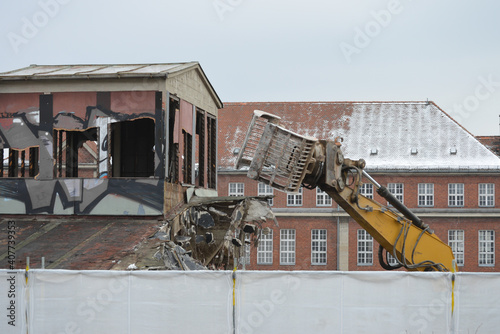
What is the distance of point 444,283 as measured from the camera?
1178 centimetres

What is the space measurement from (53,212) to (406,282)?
11073mm

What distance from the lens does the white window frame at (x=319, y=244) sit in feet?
167

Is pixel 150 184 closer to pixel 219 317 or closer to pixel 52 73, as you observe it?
pixel 52 73

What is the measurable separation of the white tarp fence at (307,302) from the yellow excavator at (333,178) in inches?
169

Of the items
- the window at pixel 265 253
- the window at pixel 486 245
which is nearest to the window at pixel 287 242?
the window at pixel 265 253

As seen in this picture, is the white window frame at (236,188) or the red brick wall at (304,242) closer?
the red brick wall at (304,242)

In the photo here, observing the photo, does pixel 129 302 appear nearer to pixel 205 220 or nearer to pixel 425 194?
pixel 205 220

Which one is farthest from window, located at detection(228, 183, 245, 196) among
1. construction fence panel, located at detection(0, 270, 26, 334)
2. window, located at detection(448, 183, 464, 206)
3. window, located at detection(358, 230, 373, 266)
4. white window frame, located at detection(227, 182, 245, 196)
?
construction fence panel, located at detection(0, 270, 26, 334)

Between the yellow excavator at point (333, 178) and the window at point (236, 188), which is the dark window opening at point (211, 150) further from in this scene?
the window at point (236, 188)

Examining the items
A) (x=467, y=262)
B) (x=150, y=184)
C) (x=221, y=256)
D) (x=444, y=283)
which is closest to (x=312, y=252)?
(x=467, y=262)

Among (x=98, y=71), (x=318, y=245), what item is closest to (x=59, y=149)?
(x=98, y=71)

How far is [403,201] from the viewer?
50.6m

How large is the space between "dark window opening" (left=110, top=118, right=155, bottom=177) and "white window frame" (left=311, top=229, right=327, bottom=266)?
27654 millimetres

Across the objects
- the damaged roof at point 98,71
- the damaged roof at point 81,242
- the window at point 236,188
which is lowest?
the damaged roof at point 81,242
